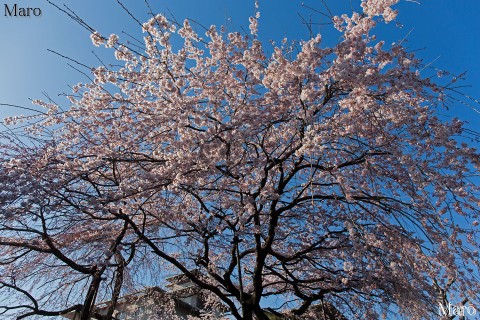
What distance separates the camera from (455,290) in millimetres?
5375

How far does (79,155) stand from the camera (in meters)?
5.75

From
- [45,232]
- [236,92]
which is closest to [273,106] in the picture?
[236,92]

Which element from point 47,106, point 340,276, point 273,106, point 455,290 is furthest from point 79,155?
point 455,290

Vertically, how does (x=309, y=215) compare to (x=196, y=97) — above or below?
below

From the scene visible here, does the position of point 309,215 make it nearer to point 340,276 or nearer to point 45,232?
point 340,276

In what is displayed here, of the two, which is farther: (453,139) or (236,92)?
(236,92)

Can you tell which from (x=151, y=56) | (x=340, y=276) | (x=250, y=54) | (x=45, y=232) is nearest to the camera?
(x=45, y=232)

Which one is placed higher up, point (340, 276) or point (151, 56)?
point (151, 56)

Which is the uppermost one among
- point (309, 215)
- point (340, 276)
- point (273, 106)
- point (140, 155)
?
point (273, 106)

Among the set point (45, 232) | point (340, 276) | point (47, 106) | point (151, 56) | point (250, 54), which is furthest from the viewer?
point (340, 276)

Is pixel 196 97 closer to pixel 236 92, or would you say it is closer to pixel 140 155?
pixel 236 92

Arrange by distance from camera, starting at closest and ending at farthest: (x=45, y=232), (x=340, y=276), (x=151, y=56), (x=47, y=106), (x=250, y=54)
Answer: (x=45, y=232)
(x=151, y=56)
(x=250, y=54)
(x=47, y=106)
(x=340, y=276)

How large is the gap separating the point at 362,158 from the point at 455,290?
7.81 ft

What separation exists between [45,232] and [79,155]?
50.3 inches
